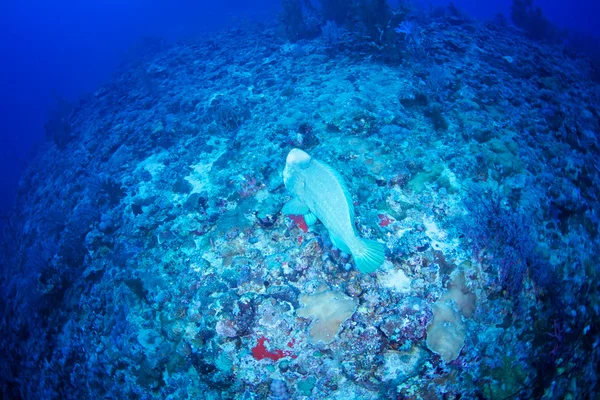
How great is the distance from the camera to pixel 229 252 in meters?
2.95

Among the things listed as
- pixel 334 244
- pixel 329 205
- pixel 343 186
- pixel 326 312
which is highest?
pixel 343 186

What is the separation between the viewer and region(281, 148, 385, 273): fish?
218 cm

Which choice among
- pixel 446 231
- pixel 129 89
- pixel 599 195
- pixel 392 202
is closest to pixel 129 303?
pixel 392 202

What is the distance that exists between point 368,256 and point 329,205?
0.48 metres

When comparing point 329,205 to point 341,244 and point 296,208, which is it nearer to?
point 341,244

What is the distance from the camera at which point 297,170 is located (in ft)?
8.52

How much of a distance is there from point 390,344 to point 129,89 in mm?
8290

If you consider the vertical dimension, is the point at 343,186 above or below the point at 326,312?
above

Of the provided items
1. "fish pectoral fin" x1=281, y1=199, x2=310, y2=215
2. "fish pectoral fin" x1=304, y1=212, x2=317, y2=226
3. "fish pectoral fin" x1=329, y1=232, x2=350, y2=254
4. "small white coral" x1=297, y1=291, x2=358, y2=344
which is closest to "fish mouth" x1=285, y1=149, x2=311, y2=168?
"fish pectoral fin" x1=281, y1=199, x2=310, y2=215

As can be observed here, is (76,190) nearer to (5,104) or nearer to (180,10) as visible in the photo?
(180,10)

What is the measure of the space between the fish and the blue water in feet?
0.06

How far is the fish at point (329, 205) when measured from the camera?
2178 mm

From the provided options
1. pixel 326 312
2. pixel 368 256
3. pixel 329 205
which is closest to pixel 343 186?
pixel 329 205

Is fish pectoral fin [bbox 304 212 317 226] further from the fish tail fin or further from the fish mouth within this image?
the fish tail fin
